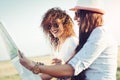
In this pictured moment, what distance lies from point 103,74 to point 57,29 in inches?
22.5

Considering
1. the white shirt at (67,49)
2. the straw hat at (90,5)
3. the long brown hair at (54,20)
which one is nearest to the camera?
the straw hat at (90,5)

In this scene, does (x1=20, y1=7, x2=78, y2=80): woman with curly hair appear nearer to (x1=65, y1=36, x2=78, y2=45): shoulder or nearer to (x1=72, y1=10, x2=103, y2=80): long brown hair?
(x1=65, y1=36, x2=78, y2=45): shoulder

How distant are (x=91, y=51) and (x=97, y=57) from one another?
0.05 meters

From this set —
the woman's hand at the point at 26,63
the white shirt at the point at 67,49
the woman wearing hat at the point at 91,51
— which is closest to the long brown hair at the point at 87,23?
the woman wearing hat at the point at 91,51

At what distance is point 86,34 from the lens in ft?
4.78

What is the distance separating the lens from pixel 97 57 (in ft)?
4.69

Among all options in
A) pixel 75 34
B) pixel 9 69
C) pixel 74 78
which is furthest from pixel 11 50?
pixel 9 69

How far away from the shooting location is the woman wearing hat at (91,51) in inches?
54.8

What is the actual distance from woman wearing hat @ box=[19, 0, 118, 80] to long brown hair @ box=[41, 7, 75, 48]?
1.40ft

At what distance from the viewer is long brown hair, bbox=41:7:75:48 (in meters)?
1.95

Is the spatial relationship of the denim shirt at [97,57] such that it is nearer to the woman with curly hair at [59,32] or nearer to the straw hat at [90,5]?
the straw hat at [90,5]

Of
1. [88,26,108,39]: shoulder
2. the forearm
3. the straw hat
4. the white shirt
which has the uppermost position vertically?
the straw hat

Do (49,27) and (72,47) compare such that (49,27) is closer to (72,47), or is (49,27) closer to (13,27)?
(72,47)

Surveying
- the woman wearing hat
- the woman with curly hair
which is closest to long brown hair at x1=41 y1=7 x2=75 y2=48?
the woman with curly hair
